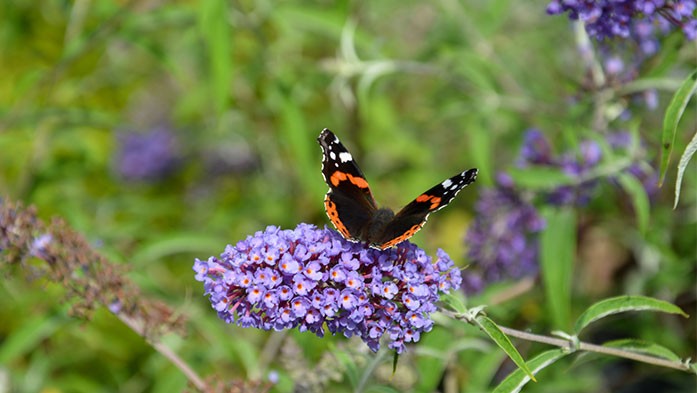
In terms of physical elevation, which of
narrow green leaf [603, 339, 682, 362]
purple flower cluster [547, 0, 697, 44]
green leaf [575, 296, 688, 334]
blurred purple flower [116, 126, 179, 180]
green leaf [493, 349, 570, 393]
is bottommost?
green leaf [493, 349, 570, 393]

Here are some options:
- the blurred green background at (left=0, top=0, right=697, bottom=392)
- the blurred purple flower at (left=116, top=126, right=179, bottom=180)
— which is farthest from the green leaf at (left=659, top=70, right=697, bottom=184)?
the blurred purple flower at (left=116, top=126, right=179, bottom=180)

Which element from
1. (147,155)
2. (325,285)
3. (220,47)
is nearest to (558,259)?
(325,285)

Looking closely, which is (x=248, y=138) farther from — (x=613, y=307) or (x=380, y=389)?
(x=613, y=307)

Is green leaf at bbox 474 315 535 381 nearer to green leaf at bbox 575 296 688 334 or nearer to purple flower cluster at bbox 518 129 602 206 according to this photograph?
green leaf at bbox 575 296 688 334

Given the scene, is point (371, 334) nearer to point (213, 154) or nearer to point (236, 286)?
point (236, 286)

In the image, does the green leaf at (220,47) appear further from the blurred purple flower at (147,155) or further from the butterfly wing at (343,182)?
the blurred purple flower at (147,155)

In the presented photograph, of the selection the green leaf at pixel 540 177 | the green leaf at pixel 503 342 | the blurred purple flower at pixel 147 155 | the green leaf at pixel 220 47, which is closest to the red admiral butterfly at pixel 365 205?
the green leaf at pixel 503 342
